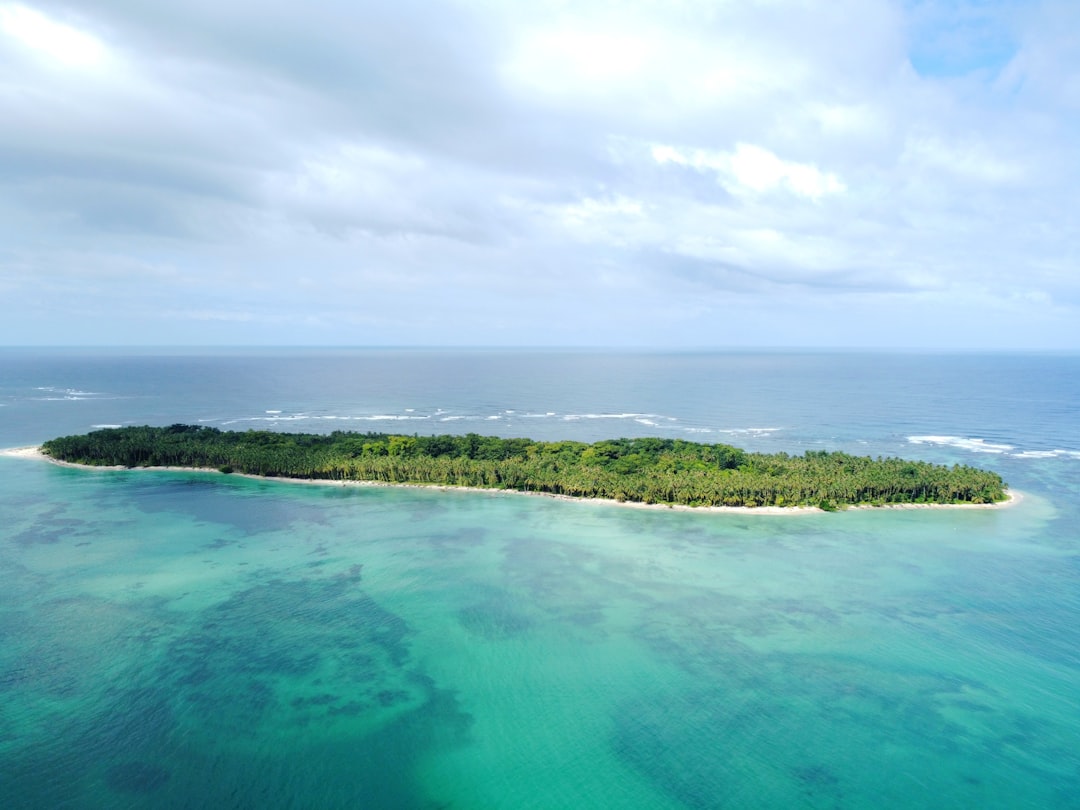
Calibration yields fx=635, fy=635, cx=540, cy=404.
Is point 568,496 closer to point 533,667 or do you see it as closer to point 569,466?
point 569,466

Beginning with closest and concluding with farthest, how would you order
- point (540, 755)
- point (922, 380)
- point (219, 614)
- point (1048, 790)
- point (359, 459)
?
point (1048, 790)
point (540, 755)
point (219, 614)
point (359, 459)
point (922, 380)

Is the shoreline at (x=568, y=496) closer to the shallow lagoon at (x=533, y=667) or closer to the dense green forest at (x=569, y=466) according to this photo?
the dense green forest at (x=569, y=466)

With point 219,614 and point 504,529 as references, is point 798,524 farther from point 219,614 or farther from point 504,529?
point 219,614

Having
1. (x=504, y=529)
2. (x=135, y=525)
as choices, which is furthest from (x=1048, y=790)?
(x=135, y=525)

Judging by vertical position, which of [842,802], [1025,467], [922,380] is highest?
[922,380]

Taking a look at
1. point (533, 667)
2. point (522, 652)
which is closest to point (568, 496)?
point (522, 652)

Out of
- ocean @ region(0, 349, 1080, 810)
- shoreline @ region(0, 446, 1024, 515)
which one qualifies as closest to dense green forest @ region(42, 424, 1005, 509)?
shoreline @ region(0, 446, 1024, 515)

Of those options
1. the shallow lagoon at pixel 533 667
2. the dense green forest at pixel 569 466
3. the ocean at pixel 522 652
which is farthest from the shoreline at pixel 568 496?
the shallow lagoon at pixel 533 667
